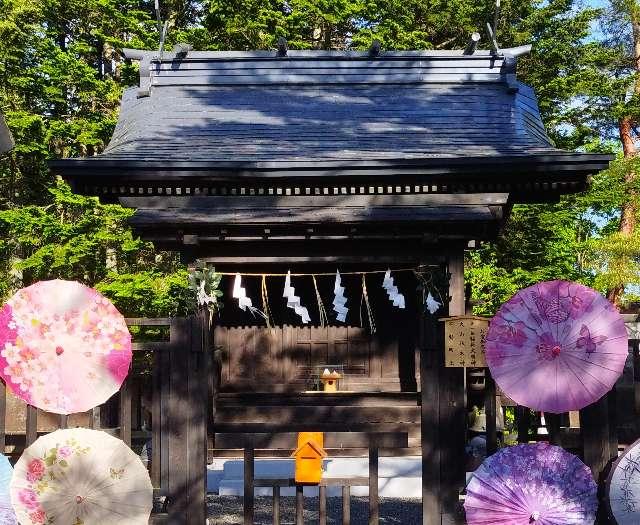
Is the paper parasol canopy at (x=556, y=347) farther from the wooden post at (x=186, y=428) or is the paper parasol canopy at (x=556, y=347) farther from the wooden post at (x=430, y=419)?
the wooden post at (x=186, y=428)

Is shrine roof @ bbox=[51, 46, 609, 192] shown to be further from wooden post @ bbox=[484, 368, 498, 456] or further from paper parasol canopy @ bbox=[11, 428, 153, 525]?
paper parasol canopy @ bbox=[11, 428, 153, 525]

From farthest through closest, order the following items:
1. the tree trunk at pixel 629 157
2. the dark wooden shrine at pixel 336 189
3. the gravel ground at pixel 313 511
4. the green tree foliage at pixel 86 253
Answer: the tree trunk at pixel 629 157
the green tree foliage at pixel 86 253
the gravel ground at pixel 313 511
the dark wooden shrine at pixel 336 189

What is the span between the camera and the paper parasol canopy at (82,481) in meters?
6.45

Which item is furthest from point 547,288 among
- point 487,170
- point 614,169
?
point 614,169

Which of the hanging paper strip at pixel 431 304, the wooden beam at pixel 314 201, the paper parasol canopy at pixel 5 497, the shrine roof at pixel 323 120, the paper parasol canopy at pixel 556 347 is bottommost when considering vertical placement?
the paper parasol canopy at pixel 5 497

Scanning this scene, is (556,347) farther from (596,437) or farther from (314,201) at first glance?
(314,201)

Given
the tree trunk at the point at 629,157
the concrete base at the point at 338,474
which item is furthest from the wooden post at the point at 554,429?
the tree trunk at the point at 629,157

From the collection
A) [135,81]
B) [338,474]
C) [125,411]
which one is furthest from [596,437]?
[135,81]

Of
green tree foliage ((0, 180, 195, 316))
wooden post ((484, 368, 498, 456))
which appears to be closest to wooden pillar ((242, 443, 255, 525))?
wooden post ((484, 368, 498, 456))

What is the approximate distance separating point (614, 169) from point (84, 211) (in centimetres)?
1471

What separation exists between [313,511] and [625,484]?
5.26 meters

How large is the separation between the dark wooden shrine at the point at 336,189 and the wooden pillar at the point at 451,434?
0.04 ft

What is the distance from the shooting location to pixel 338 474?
37.6 feet

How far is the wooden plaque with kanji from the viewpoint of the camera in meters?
6.82
